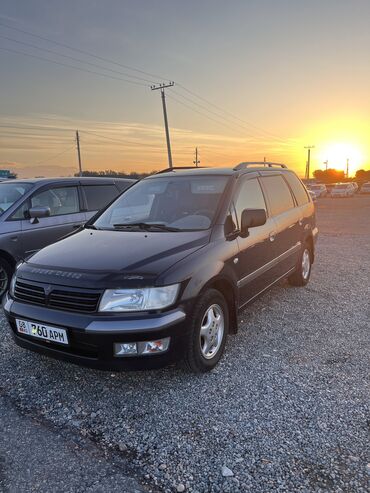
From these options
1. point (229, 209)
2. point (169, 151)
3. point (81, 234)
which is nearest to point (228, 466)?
point (229, 209)

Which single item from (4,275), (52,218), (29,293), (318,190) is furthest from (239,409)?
(318,190)

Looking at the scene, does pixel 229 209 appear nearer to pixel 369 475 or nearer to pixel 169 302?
pixel 169 302

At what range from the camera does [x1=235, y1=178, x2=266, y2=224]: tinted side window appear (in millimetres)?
3949

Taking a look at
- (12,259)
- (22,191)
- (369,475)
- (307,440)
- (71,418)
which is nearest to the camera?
(369,475)

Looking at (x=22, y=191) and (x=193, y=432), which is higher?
(x=22, y=191)

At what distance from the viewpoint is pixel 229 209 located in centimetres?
376

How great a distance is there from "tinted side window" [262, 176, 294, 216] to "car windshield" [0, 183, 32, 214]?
3.62m

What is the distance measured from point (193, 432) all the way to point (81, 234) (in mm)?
2236

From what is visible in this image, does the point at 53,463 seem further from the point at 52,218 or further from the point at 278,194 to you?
the point at 52,218

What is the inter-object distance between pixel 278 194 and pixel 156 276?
2805mm

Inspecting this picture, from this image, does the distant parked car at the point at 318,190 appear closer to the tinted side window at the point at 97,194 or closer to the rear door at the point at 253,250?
the tinted side window at the point at 97,194

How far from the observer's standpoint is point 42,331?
9.66 ft

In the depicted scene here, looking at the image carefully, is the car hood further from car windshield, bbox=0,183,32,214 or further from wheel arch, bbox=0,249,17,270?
car windshield, bbox=0,183,32,214

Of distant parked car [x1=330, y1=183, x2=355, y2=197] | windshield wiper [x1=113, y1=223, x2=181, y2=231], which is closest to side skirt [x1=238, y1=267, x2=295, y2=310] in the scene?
windshield wiper [x1=113, y1=223, x2=181, y2=231]
